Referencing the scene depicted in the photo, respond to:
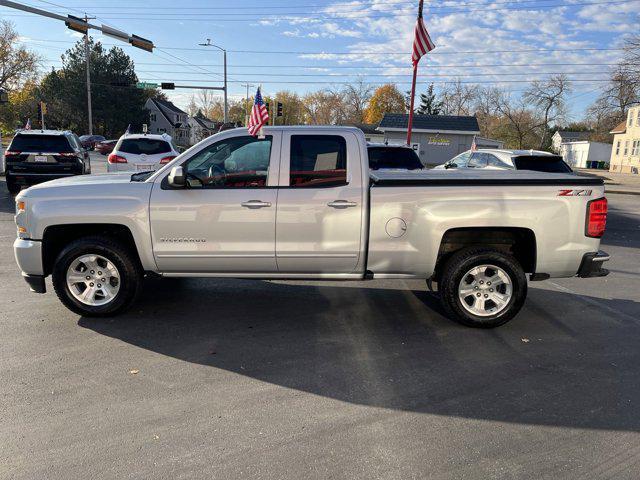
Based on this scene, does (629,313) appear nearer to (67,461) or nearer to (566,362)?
(566,362)

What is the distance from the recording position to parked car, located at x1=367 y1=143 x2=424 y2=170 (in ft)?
33.8

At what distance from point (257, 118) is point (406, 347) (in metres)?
2.76

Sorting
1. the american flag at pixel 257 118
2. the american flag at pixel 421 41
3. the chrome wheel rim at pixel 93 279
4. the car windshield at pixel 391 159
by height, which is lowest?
the chrome wheel rim at pixel 93 279

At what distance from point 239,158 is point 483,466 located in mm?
3497

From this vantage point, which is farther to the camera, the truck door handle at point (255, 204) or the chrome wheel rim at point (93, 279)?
the chrome wheel rim at point (93, 279)

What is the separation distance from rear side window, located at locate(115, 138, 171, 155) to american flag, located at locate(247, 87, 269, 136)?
313 inches

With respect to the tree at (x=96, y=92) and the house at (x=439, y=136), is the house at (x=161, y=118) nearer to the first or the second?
the tree at (x=96, y=92)

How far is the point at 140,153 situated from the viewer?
1258cm

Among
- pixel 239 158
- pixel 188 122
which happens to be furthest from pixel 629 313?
pixel 188 122

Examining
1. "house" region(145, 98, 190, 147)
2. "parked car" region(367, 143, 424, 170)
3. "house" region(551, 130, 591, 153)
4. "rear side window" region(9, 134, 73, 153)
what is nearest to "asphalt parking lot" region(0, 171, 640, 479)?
"parked car" region(367, 143, 424, 170)

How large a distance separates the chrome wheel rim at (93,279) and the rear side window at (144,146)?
26.5 feet

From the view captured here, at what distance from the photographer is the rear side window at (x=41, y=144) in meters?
12.8

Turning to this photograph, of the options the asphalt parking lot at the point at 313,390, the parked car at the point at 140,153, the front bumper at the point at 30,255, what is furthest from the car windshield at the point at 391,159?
the front bumper at the point at 30,255

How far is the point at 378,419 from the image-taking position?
3357 millimetres
